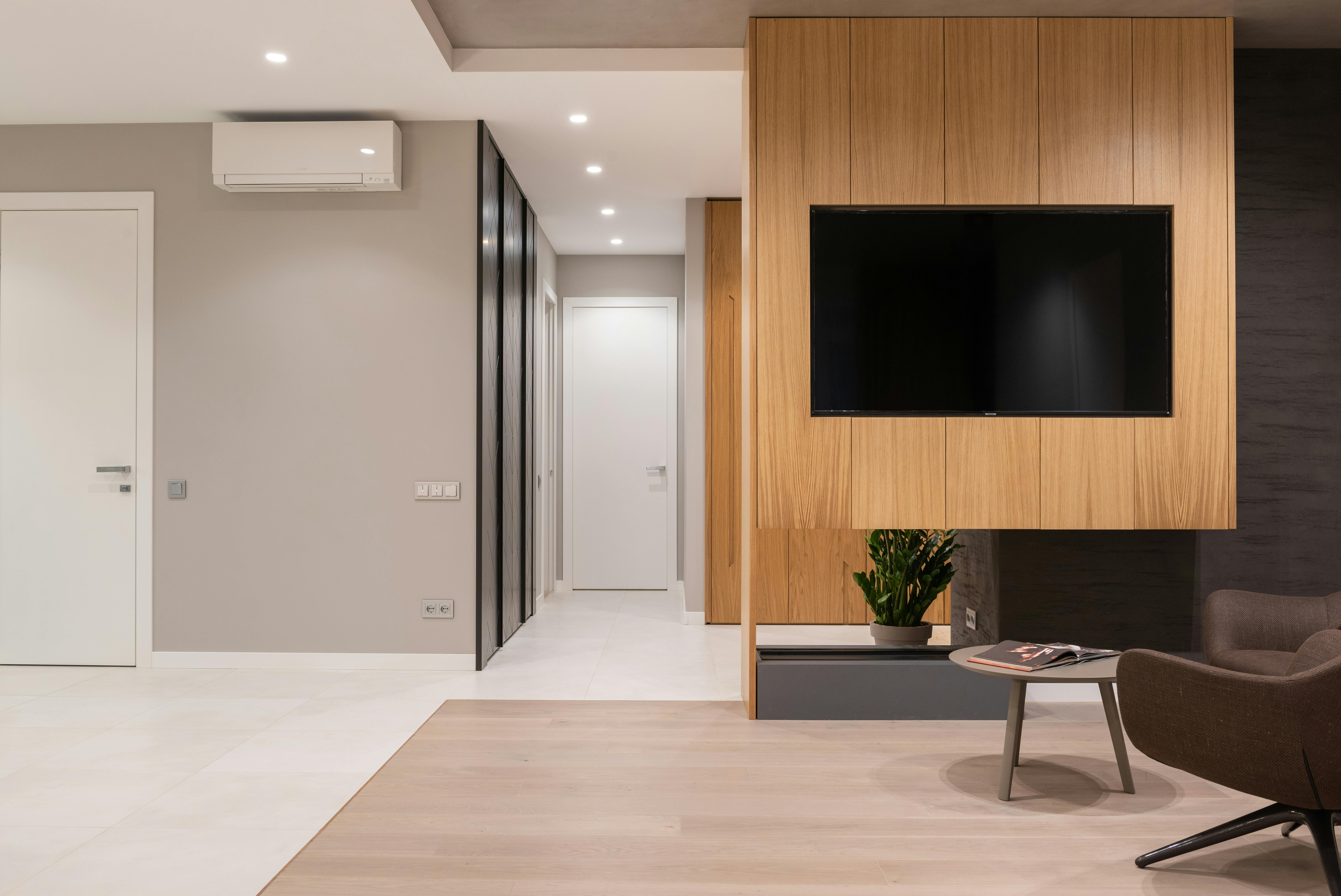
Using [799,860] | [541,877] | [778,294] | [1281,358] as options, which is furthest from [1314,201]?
[541,877]

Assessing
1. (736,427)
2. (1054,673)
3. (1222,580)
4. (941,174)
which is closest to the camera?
(1054,673)

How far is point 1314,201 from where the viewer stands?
3.40 meters

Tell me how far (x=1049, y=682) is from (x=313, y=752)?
2466mm

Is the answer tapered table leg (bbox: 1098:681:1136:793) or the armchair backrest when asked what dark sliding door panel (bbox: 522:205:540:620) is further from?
the armchair backrest

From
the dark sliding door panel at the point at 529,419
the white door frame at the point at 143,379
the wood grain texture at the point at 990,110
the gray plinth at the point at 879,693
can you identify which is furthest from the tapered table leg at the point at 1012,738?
the white door frame at the point at 143,379

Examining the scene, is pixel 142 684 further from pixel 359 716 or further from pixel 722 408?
pixel 722 408

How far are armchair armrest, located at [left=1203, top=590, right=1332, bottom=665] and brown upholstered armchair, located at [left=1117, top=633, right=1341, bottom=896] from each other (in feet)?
2.97

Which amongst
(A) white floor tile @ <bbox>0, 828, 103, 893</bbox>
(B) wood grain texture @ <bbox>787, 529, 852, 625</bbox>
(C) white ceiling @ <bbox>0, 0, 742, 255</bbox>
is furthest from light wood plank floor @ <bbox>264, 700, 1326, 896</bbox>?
(C) white ceiling @ <bbox>0, 0, 742, 255</bbox>

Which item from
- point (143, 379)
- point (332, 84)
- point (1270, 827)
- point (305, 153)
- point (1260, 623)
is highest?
point (332, 84)

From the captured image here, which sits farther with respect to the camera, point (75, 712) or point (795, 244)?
point (75, 712)

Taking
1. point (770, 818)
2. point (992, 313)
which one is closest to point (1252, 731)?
point (770, 818)

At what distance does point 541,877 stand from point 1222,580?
2996 mm

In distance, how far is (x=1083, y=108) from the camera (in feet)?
10.5

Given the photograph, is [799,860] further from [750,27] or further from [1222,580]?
[750,27]
